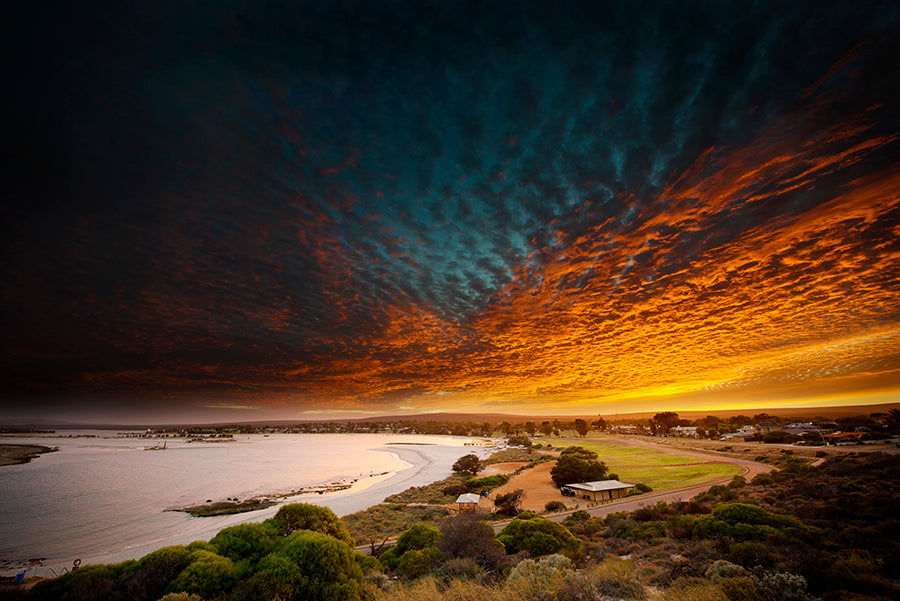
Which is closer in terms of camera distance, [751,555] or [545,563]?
[545,563]

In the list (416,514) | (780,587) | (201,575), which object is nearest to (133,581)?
(201,575)

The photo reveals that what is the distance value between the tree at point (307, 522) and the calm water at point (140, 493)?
18.2 m

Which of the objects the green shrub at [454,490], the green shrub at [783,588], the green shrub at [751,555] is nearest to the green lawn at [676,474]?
the green shrub at [454,490]

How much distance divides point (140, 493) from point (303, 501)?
22.2m

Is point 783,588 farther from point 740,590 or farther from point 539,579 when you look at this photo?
point 539,579

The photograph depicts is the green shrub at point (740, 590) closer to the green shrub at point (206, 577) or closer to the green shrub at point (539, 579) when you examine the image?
Answer: the green shrub at point (539, 579)

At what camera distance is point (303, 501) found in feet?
123

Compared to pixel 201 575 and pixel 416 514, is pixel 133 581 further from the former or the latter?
Answer: pixel 416 514

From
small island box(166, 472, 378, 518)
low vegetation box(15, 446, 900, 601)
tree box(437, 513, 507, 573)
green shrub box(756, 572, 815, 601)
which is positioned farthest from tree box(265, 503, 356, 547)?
small island box(166, 472, 378, 518)

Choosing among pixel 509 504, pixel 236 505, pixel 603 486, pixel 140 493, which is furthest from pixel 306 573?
pixel 140 493

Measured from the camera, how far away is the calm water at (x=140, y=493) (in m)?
24.5

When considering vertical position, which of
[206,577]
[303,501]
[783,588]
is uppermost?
[206,577]

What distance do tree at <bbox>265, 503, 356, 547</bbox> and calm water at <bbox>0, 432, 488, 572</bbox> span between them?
18.2 metres

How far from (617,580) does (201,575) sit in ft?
36.9
